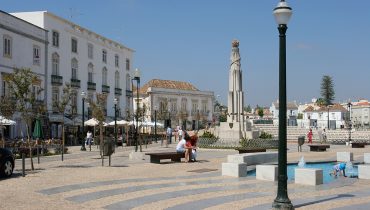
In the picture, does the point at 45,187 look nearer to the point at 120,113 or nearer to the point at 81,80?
the point at 81,80

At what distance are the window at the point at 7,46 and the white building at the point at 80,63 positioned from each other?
5.97 metres

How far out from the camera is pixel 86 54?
51000 millimetres

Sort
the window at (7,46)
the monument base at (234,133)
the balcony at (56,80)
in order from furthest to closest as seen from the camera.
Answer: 1. the balcony at (56,80)
2. the window at (7,46)
3. the monument base at (234,133)

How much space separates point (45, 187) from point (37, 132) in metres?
8.71

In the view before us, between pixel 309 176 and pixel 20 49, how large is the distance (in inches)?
1223

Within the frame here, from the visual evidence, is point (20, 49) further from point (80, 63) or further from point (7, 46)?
point (80, 63)

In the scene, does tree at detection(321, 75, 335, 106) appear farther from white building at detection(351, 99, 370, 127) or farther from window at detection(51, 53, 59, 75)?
window at detection(51, 53, 59, 75)

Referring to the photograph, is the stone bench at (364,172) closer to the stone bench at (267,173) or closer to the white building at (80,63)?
the stone bench at (267,173)

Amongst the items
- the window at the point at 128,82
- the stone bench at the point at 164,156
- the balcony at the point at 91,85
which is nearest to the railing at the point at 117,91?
the window at the point at 128,82

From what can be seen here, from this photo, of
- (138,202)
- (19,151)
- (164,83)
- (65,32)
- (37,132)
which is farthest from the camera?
(164,83)

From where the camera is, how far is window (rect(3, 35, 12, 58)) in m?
36.5

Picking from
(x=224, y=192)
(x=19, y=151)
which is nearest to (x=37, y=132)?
(x=19, y=151)

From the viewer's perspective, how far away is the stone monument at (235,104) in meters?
30.9

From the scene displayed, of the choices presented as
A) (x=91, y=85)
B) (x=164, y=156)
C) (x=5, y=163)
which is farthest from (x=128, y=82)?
(x=5, y=163)
